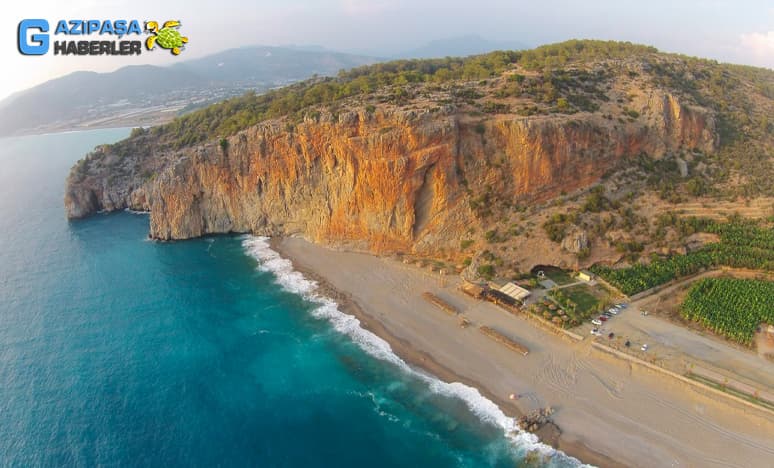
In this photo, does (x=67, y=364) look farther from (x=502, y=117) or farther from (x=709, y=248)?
(x=709, y=248)

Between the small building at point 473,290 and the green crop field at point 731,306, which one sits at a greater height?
the small building at point 473,290

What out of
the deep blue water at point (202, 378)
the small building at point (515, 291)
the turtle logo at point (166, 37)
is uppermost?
the turtle logo at point (166, 37)

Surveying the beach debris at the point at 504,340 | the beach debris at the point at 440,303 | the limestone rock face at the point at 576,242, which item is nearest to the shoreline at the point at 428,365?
the beach debris at the point at 504,340

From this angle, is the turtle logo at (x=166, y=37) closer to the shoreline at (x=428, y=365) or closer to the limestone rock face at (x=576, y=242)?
the shoreline at (x=428, y=365)

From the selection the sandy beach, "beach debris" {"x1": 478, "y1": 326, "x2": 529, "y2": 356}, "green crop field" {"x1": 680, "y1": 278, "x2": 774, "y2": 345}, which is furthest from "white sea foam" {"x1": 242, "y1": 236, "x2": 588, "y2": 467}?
"green crop field" {"x1": 680, "y1": 278, "x2": 774, "y2": 345}

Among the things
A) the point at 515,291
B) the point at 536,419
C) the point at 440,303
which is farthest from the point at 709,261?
the point at 536,419

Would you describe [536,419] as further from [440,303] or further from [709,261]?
[709,261]

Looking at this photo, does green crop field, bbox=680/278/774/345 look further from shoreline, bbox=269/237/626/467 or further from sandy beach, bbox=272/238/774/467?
shoreline, bbox=269/237/626/467
